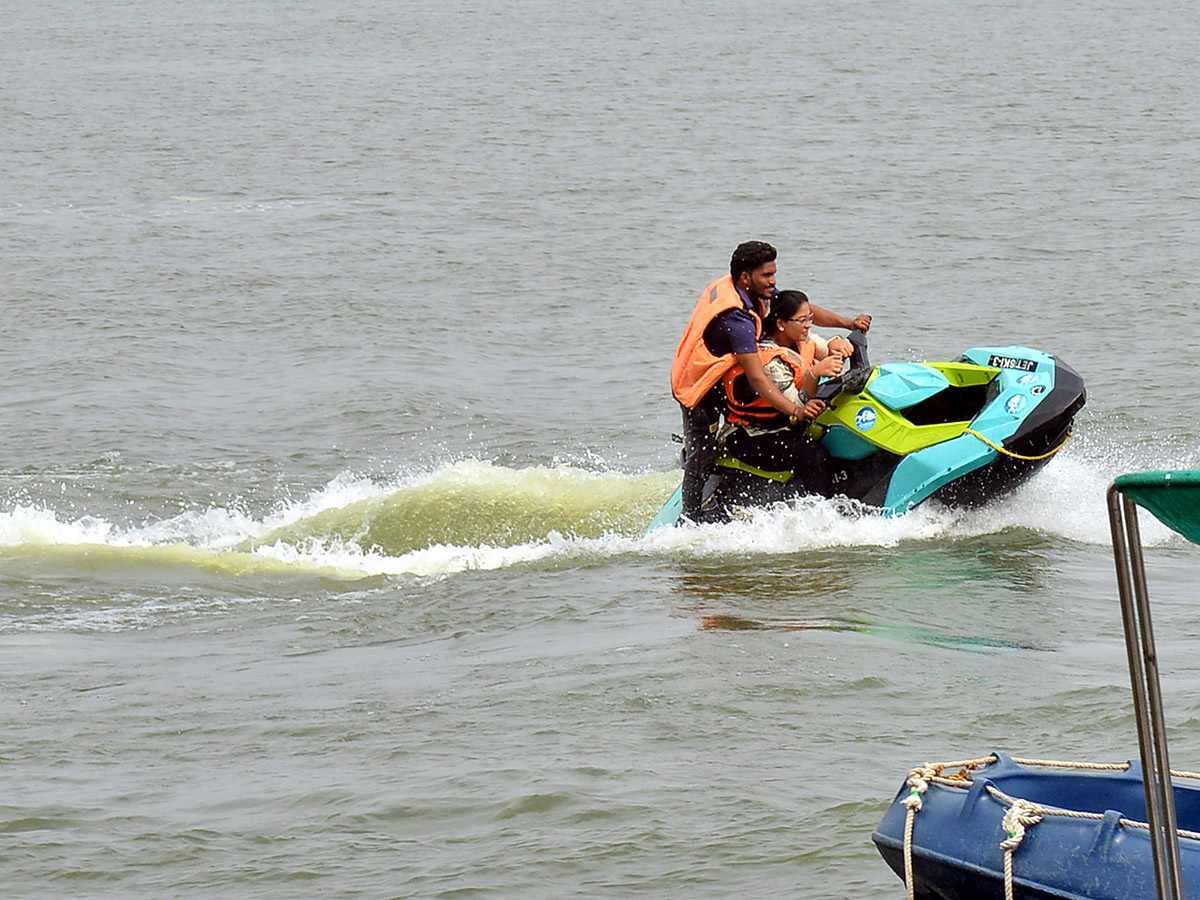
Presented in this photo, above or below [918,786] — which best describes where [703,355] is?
above

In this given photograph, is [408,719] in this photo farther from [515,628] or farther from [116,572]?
[116,572]

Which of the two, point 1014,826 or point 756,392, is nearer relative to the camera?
point 1014,826

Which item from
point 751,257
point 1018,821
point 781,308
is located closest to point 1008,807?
point 1018,821

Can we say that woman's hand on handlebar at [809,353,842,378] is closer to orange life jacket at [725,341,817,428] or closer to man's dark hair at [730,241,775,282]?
orange life jacket at [725,341,817,428]

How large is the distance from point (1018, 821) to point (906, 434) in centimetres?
508

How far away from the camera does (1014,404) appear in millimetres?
9133

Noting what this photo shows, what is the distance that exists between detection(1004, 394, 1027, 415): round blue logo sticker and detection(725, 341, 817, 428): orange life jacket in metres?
1.02

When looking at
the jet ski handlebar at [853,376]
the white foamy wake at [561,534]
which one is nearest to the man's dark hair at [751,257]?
the jet ski handlebar at [853,376]

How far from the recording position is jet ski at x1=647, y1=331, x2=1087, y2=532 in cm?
913

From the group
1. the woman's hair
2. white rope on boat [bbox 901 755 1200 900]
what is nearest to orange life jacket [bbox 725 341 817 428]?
the woman's hair

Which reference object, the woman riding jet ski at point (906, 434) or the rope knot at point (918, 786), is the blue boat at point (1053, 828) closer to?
the rope knot at point (918, 786)

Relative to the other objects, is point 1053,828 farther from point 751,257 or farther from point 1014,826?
point 751,257

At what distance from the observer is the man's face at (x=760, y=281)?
892 cm

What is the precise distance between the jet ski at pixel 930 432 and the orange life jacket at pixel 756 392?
0.18 m
